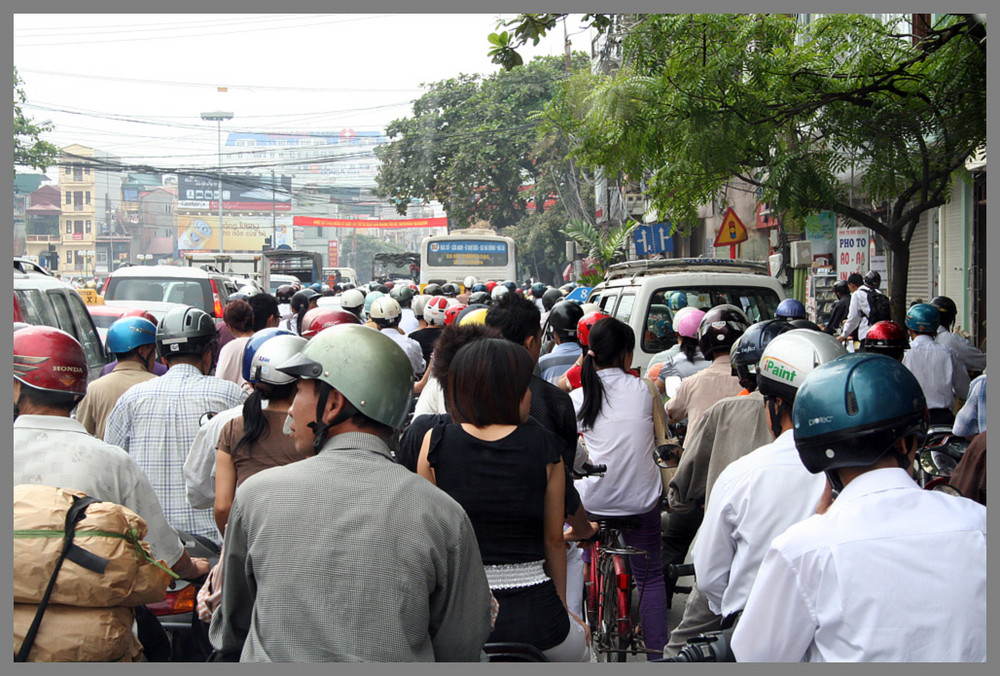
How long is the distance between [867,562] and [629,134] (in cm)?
691

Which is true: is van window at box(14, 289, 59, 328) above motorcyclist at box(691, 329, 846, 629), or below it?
above

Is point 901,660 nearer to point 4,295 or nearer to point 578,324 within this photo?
point 4,295

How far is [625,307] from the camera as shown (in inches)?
354

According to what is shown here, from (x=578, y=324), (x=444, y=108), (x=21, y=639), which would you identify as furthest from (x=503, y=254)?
(x=21, y=639)

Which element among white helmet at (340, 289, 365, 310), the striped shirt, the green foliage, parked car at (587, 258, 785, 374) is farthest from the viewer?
the green foliage

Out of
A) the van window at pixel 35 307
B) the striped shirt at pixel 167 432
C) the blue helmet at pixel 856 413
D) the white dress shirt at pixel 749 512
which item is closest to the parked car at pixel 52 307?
the van window at pixel 35 307

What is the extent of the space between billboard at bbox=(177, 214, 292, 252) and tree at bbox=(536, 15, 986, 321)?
271ft

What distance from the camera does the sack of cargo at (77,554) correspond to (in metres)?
2.37

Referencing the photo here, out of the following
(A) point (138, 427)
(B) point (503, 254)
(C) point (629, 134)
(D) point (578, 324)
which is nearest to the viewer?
(A) point (138, 427)

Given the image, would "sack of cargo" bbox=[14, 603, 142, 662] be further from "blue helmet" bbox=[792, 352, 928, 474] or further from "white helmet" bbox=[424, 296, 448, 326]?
"white helmet" bbox=[424, 296, 448, 326]

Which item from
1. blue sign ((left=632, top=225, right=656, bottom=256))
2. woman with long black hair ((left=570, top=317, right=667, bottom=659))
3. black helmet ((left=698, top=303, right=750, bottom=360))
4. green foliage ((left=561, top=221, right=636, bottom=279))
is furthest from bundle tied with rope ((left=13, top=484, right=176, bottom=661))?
blue sign ((left=632, top=225, right=656, bottom=256))

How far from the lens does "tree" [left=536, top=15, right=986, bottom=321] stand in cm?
773

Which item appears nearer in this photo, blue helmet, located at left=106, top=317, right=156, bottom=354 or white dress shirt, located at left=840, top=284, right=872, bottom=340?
blue helmet, located at left=106, top=317, right=156, bottom=354

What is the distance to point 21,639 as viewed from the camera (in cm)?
237
